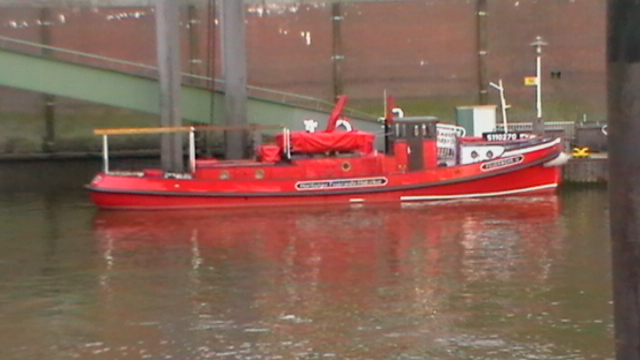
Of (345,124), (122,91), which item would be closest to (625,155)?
(345,124)

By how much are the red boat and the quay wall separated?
569cm

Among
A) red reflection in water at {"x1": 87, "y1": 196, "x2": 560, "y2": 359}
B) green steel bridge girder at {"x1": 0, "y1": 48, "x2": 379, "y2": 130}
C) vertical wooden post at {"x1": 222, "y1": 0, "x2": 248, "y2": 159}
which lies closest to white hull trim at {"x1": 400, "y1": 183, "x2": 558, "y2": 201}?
red reflection in water at {"x1": 87, "y1": 196, "x2": 560, "y2": 359}

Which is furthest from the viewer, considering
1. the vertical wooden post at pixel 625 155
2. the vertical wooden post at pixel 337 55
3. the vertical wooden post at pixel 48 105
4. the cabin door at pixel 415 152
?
the vertical wooden post at pixel 337 55

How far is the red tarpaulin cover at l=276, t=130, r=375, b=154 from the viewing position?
23172 millimetres

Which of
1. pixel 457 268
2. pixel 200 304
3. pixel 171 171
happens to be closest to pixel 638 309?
pixel 200 304

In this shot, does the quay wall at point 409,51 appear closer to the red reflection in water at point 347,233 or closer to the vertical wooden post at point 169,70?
the vertical wooden post at point 169,70

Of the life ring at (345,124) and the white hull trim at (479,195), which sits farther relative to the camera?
the life ring at (345,124)

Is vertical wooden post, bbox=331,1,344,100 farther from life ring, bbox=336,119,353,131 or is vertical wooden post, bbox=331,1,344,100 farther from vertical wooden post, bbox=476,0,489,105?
life ring, bbox=336,119,353,131

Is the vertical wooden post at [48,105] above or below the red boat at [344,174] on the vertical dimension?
above

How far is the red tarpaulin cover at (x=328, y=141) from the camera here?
76.0 feet

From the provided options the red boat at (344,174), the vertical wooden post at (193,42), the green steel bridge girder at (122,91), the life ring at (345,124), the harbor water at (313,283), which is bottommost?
the harbor water at (313,283)

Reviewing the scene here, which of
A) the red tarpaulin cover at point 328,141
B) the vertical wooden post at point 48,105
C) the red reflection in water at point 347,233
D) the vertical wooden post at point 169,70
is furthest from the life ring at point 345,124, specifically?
the vertical wooden post at point 48,105

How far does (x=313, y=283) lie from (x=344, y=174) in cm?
918

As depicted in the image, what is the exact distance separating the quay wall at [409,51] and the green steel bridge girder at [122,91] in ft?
10.4
